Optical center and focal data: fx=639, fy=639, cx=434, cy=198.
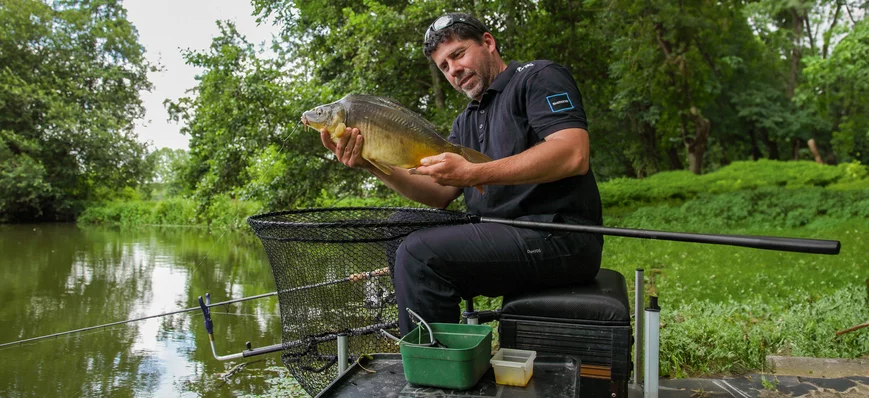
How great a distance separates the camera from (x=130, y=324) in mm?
5996

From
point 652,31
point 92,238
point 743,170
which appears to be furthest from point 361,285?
point 92,238

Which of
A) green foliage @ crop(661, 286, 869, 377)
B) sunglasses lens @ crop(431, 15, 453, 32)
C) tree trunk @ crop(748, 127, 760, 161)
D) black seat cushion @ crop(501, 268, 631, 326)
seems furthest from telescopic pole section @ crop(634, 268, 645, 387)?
tree trunk @ crop(748, 127, 760, 161)

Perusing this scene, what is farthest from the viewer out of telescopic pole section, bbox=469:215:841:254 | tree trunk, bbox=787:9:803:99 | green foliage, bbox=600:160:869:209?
tree trunk, bbox=787:9:803:99

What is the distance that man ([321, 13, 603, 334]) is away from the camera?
1986 millimetres

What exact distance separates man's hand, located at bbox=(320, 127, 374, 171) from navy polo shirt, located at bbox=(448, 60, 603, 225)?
466mm

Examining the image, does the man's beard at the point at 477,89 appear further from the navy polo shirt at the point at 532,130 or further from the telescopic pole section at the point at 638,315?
the telescopic pole section at the point at 638,315

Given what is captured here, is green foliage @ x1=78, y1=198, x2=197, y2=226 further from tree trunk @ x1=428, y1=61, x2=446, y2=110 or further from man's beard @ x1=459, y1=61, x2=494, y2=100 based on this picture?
man's beard @ x1=459, y1=61, x2=494, y2=100

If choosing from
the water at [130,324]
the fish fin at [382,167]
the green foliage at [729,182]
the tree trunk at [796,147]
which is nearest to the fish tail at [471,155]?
the fish fin at [382,167]

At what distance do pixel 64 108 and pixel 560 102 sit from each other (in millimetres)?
26497

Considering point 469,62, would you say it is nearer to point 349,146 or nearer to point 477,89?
point 477,89

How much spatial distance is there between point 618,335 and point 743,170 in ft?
49.3

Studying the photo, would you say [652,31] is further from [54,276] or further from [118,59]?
[118,59]

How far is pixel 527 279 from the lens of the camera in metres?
2.05

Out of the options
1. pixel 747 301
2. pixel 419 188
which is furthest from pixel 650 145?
pixel 419 188
